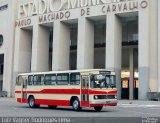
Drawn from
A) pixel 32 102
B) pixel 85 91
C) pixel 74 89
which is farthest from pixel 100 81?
pixel 32 102

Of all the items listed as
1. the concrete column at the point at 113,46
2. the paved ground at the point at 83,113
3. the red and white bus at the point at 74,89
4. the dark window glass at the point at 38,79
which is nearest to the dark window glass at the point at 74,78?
the red and white bus at the point at 74,89

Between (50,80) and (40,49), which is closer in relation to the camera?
(50,80)

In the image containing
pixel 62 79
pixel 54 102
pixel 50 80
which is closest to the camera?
pixel 62 79

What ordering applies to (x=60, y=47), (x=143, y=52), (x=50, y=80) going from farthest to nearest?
(x=60, y=47) → (x=143, y=52) → (x=50, y=80)

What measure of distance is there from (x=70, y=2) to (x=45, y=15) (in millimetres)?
4849

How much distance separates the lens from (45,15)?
53.4 m

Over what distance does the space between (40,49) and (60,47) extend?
4421 mm

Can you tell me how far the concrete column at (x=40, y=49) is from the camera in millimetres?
54000

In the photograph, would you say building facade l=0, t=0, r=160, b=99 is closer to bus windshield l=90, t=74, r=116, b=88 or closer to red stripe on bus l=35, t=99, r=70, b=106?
red stripe on bus l=35, t=99, r=70, b=106

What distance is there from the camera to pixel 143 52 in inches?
1699

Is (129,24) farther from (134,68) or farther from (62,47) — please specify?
(62,47)

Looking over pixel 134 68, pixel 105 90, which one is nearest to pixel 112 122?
pixel 105 90

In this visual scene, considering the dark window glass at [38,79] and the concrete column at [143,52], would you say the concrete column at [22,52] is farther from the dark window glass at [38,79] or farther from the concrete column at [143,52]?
the dark window glass at [38,79]

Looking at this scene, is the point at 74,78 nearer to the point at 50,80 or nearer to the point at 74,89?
the point at 74,89
